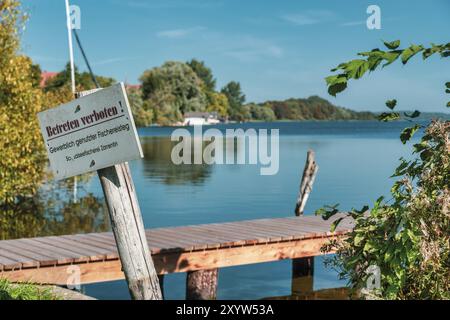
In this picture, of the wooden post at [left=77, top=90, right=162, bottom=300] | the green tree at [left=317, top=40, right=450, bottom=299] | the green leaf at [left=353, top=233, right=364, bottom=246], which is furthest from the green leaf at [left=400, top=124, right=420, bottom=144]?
the wooden post at [left=77, top=90, right=162, bottom=300]

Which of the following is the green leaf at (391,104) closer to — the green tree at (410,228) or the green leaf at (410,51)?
the green tree at (410,228)

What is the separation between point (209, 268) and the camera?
34.1 ft

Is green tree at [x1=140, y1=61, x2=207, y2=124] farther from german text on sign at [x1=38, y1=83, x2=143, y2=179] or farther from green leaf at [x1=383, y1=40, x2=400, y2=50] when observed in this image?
green leaf at [x1=383, y1=40, x2=400, y2=50]

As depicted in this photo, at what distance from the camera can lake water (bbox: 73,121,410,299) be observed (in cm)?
1377

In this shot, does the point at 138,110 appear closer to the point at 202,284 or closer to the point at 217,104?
the point at 217,104

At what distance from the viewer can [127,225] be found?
527 centimetres

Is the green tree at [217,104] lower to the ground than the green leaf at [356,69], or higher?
higher

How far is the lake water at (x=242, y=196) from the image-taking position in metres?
13.8

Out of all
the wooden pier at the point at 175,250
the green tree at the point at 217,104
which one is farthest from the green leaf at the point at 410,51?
the green tree at the point at 217,104

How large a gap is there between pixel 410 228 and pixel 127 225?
91.2 inches

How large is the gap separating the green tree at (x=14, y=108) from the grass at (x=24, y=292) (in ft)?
33.7

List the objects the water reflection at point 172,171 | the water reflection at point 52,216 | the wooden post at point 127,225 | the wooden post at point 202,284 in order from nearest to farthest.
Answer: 1. the wooden post at point 127,225
2. the wooden post at point 202,284
3. the water reflection at point 52,216
4. the water reflection at point 172,171

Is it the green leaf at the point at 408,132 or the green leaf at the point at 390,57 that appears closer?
the green leaf at the point at 390,57
